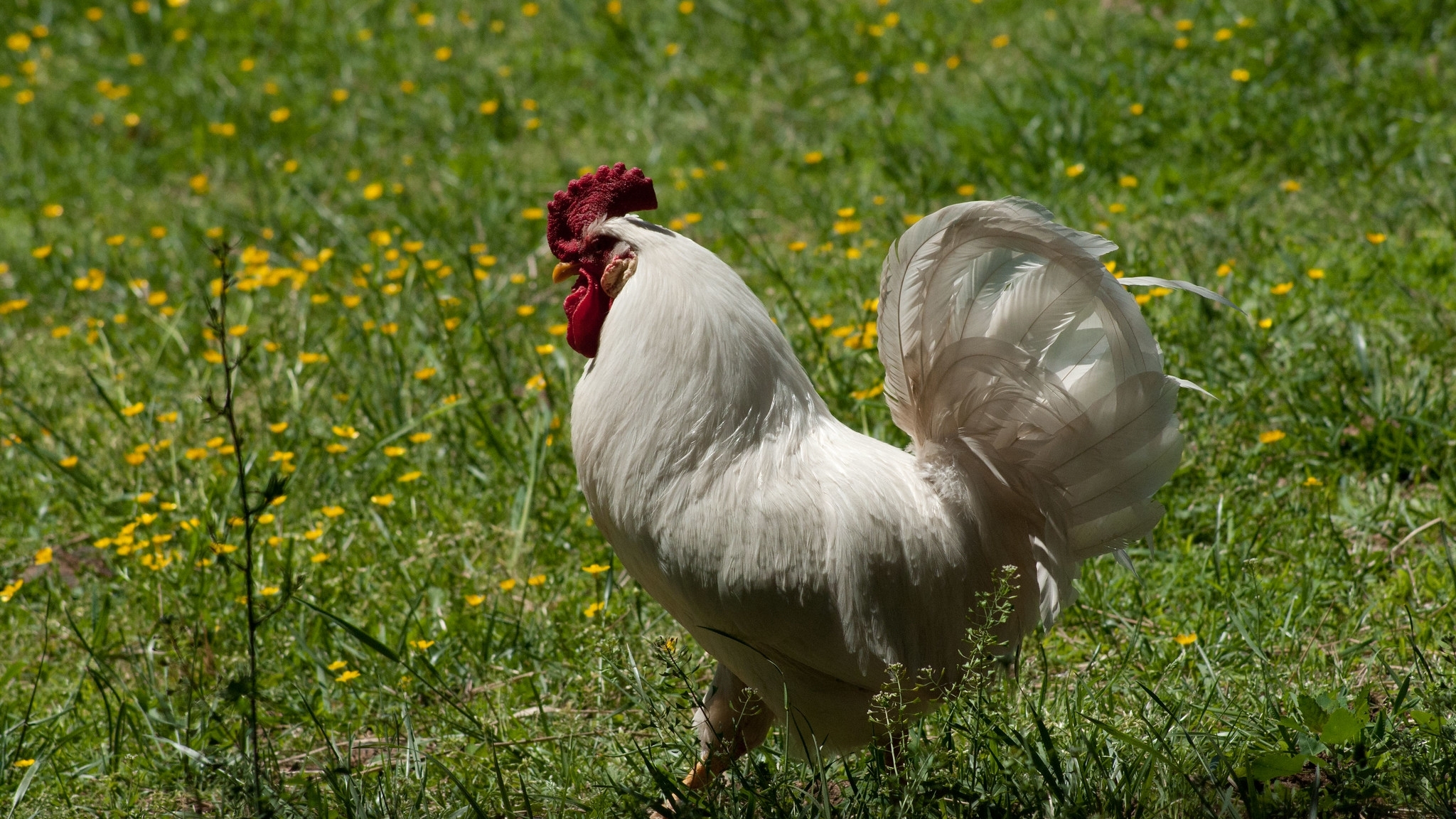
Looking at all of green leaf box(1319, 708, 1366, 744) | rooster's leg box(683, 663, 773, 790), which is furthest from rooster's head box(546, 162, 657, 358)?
green leaf box(1319, 708, 1366, 744)

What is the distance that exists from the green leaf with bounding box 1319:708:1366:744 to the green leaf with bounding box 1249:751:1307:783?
0.45ft

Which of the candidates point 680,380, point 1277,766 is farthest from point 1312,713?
point 680,380

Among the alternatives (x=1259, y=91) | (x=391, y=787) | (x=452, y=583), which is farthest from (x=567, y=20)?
(x=391, y=787)

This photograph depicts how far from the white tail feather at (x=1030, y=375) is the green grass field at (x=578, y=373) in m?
0.50

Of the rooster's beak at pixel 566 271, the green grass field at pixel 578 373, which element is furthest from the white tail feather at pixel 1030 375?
the rooster's beak at pixel 566 271

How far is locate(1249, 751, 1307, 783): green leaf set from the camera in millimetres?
2508

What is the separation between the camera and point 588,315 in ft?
9.70

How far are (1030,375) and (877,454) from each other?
1.34ft

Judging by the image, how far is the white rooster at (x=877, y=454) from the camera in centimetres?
267

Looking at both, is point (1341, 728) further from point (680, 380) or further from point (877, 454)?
point (680, 380)

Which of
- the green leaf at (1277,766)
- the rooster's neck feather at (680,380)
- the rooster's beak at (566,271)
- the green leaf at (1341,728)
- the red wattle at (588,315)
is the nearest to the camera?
the green leaf at (1277,766)

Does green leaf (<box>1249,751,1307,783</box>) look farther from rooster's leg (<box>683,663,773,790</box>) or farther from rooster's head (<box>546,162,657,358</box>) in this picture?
rooster's head (<box>546,162,657,358</box>)

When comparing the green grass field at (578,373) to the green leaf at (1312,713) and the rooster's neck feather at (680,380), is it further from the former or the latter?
the rooster's neck feather at (680,380)

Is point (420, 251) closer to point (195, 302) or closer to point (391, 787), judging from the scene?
point (195, 302)
